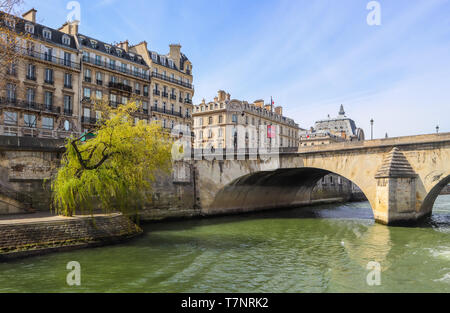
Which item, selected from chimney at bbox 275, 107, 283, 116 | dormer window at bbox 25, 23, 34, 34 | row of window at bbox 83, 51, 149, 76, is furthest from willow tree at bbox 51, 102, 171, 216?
chimney at bbox 275, 107, 283, 116

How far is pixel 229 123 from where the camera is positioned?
66250mm

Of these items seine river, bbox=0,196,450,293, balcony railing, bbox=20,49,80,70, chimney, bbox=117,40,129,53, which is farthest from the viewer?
chimney, bbox=117,40,129,53

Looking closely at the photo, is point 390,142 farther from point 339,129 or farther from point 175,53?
point 339,129

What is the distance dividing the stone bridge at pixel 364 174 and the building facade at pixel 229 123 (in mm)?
26428

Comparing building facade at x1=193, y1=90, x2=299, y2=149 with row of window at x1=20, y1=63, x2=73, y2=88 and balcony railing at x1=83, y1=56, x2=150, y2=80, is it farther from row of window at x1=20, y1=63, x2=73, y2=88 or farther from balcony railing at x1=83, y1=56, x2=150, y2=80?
row of window at x1=20, y1=63, x2=73, y2=88

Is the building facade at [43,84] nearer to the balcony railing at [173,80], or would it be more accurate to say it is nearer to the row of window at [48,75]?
the row of window at [48,75]

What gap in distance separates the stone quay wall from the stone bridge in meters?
14.4

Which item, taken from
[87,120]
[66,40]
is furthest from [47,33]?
[87,120]

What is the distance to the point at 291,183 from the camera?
43.8 m

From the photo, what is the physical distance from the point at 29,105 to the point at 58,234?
25448mm

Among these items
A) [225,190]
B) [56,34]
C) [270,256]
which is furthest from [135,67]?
[270,256]

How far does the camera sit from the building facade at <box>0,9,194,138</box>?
3709 cm

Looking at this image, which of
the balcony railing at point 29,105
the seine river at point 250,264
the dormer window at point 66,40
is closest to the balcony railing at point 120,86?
the dormer window at point 66,40
